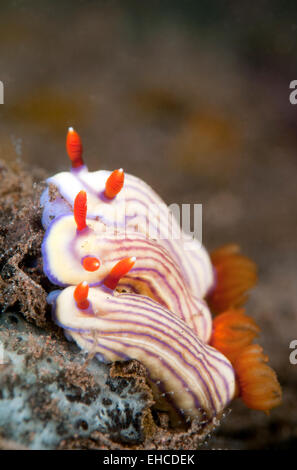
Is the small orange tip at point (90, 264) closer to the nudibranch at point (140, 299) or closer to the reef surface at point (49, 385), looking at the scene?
the nudibranch at point (140, 299)

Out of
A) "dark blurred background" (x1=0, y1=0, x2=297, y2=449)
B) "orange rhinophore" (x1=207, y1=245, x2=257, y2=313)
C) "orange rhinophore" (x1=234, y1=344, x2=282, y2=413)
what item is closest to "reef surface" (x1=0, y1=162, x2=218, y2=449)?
"orange rhinophore" (x1=234, y1=344, x2=282, y2=413)

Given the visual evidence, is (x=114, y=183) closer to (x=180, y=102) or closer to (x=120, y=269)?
(x=120, y=269)

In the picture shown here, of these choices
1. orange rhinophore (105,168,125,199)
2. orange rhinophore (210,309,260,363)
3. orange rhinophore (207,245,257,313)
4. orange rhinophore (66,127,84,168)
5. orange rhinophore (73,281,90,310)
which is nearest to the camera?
orange rhinophore (73,281,90,310)

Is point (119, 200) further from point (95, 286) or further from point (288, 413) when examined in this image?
point (288, 413)

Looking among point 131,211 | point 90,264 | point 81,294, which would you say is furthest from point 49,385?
point 131,211

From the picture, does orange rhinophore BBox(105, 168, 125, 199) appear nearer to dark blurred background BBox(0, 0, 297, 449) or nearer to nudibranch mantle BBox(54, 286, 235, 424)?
nudibranch mantle BBox(54, 286, 235, 424)

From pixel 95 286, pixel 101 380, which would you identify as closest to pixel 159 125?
pixel 95 286

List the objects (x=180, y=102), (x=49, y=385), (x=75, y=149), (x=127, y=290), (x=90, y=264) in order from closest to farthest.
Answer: (x=49, y=385) < (x=90, y=264) < (x=127, y=290) < (x=75, y=149) < (x=180, y=102)

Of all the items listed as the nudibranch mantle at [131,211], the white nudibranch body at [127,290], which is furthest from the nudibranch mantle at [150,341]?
the nudibranch mantle at [131,211]
